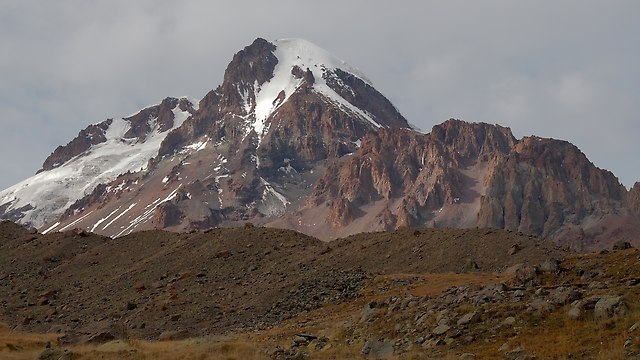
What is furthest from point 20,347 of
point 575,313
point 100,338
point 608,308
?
point 608,308

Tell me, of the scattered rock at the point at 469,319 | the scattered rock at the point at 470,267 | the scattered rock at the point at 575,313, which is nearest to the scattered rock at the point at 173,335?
the scattered rock at the point at 470,267

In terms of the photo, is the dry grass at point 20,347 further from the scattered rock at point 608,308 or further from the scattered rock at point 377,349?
the scattered rock at point 608,308

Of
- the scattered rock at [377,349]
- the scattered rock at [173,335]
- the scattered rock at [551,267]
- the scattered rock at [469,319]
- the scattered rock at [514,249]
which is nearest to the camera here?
the scattered rock at [469,319]

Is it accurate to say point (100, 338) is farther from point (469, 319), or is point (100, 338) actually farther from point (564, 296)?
point (564, 296)

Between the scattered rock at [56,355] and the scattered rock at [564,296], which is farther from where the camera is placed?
the scattered rock at [56,355]

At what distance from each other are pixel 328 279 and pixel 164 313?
1410 centimetres

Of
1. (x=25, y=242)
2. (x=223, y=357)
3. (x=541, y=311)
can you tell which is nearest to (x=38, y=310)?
(x=25, y=242)

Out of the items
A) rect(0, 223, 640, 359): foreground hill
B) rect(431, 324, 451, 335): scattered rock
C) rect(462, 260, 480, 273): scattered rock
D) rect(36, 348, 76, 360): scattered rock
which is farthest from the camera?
rect(462, 260, 480, 273): scattered rock

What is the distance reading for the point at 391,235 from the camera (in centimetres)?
7438

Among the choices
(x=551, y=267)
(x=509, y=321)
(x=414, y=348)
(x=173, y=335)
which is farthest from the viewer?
(x=173, y=335)

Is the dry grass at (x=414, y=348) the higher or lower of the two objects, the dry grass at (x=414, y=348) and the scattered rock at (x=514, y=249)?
the higher

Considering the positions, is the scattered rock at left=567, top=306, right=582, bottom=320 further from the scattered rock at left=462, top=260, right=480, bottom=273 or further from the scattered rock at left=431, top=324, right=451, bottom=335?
the scattered rock at left=462, top=260, right=480, bottom=273

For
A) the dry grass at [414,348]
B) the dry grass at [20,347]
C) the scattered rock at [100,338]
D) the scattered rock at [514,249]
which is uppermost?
the dry grass at [20,347]

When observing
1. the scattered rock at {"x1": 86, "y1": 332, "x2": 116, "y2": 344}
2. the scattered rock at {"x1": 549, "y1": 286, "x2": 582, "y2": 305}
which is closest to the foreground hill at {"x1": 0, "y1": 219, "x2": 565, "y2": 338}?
the scattered rock at {"x1": 86, "y1": 332, "x2": 116, "y2": 344}
